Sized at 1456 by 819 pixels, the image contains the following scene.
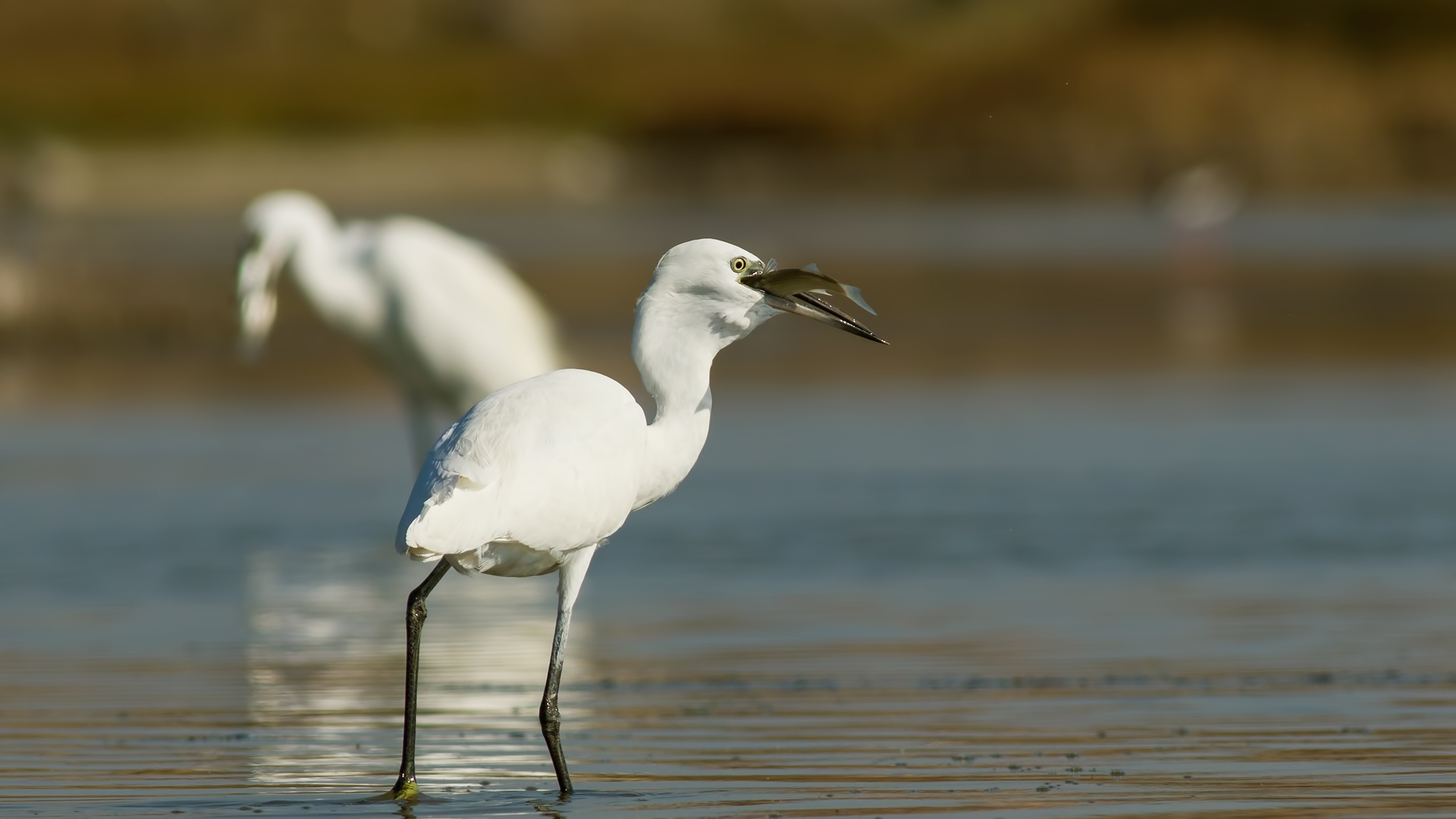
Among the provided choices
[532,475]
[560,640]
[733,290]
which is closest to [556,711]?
[560,640]

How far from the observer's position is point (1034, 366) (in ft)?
75.3

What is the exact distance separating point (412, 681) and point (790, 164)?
2790 inches

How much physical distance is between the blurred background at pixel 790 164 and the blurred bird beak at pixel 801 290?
14431 millimetres

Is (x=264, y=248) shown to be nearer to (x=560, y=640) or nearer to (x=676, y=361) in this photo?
(x=676, y=361)

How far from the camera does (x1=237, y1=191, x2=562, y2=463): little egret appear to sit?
14148 mm

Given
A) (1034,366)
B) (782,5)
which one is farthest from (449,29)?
(1034,366)

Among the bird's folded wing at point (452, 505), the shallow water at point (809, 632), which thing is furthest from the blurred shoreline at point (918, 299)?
the bird's folded wing at point (452, 505)

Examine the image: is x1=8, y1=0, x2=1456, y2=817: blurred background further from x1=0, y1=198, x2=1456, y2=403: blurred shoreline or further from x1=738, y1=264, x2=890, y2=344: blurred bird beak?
x1=738, y1=264, x2=890, y2=344: blurred bird beak

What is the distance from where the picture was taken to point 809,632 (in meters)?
10.3

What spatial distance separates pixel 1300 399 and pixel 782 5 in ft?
337

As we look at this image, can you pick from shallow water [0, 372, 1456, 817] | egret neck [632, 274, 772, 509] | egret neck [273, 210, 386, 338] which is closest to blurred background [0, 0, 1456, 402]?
shallow water [0, 372, 1456, 817]

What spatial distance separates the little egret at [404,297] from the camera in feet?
46.4

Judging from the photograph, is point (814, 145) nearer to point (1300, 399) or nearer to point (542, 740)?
point (1300, 399)

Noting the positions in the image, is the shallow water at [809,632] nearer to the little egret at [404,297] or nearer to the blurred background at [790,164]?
the little egret at [404,297]
